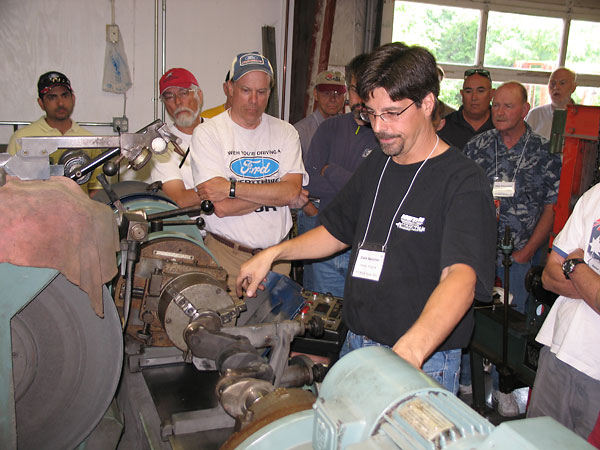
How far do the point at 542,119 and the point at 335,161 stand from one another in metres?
3.29

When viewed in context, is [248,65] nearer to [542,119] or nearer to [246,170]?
[246,170]

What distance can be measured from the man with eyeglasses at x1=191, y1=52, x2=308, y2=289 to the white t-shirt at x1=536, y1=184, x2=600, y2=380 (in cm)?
122

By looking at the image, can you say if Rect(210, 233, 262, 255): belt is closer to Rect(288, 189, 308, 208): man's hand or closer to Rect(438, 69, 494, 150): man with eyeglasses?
Rect(288, 189, 308, 208): man's hand

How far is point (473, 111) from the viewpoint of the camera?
3.76 meters

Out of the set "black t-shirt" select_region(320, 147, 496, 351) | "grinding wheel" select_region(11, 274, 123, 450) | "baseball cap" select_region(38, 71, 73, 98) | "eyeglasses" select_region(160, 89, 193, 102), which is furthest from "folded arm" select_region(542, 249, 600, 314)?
"baseball cap" select_region(38, 71, 73, 98)

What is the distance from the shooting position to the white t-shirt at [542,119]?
5.34 metres


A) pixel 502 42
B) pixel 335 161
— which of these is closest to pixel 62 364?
pixel 335 161

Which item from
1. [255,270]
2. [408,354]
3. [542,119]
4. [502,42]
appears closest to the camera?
[408,354]

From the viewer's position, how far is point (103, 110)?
15.8ft

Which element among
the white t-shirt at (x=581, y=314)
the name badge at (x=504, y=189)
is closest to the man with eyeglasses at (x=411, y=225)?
the white t-shirt at (x=581, y=314)

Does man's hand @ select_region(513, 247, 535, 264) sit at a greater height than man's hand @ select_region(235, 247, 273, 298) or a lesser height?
lesser

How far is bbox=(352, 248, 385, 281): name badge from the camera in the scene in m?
1.47

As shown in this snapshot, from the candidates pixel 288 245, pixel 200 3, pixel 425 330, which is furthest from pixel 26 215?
pixel 200 3

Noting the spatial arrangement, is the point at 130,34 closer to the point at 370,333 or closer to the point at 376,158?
the point at 376,158
